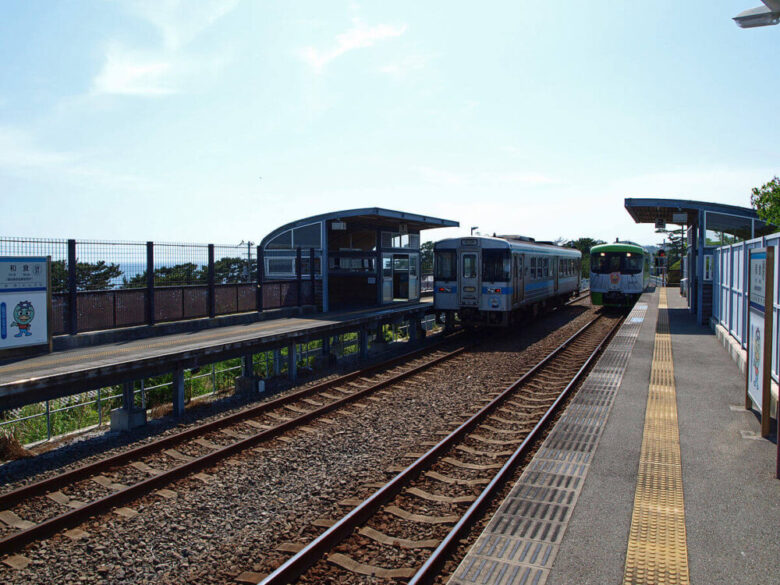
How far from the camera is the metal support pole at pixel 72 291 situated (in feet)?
37.1

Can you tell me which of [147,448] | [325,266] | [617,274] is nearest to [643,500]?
Answer: [147,448]

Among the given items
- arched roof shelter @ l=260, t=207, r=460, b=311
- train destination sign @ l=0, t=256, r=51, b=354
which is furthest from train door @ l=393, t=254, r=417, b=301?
train destination sign @ l=0, t=256, r=51, b=354

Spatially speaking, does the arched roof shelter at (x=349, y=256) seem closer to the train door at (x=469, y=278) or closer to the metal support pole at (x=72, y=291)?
the train door at (x=469, y=278)

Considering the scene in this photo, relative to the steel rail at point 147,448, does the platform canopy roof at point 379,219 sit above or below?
above

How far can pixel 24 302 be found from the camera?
10195mm

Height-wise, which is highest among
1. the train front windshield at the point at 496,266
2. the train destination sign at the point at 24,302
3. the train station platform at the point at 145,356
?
the train front windshield at the point at 496,266

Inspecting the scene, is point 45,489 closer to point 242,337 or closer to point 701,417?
point 242,337

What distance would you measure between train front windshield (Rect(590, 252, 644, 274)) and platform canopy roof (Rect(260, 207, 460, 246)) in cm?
782

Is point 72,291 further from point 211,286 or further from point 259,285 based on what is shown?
point 259,285

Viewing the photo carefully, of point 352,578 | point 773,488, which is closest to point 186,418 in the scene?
point 352,578

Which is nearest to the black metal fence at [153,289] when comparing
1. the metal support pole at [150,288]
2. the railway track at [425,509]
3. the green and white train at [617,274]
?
the metal support pole at [150,288]

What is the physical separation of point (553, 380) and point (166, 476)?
25.7 feet

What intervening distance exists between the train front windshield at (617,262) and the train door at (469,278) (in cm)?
1102

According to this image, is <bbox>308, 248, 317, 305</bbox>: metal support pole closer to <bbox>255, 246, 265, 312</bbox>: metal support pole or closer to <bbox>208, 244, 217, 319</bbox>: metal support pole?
<bbox>255, 246, 265, 312</bbox>: metal support pole
